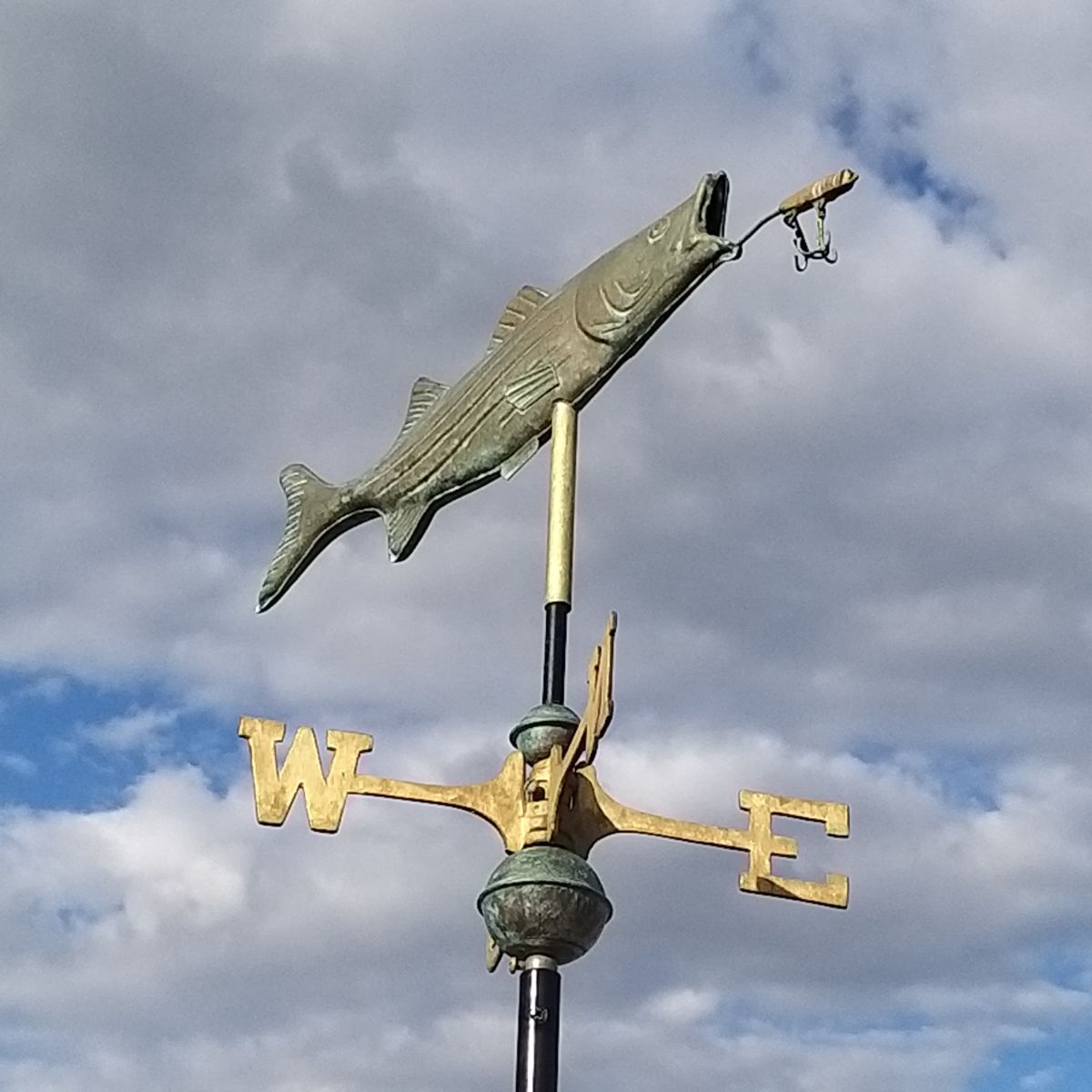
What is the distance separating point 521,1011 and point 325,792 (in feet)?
2.18

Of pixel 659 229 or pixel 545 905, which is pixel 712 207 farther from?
pixel 545 905

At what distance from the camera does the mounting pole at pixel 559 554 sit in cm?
402

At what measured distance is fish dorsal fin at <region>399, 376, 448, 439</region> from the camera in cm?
521

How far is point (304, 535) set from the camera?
518 cm

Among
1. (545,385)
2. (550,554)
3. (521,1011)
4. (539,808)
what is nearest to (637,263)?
(545,385)

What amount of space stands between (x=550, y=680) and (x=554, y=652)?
0.24 ft

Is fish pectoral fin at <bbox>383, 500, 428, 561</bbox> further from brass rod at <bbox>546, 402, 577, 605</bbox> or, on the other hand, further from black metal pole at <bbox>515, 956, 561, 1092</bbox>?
black metal pole at <bbox>515, 956, 561, 1092</bbox>

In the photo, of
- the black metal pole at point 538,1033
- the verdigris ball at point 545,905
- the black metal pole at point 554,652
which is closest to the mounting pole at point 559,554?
the black metal pole at point 554,652

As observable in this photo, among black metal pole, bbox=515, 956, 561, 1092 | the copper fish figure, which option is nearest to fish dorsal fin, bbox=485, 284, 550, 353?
the copper fish figure

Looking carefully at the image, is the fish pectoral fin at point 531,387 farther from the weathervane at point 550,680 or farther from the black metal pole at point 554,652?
the black metal pole at point 554,652

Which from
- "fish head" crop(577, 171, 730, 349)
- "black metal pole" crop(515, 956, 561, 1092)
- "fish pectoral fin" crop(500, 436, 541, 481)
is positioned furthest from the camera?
"fish pectoral fin" crop(500, 436, 541, 481)

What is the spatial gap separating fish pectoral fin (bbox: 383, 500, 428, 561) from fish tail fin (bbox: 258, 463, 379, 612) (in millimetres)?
180

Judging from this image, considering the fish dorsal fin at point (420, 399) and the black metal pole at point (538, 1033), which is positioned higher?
the fish dorsal fin at point (420, 399)

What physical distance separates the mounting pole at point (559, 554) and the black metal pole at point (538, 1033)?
0.63m
